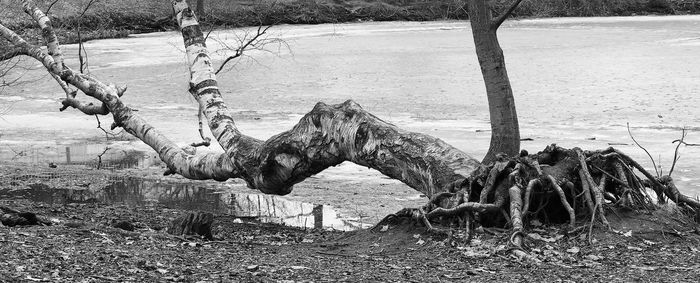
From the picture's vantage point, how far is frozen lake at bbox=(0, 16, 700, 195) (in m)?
15.3

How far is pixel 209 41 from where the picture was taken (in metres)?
32.5

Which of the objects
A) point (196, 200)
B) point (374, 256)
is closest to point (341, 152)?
point (374, 256)

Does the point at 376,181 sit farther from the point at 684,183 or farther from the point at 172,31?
the point at 172,31

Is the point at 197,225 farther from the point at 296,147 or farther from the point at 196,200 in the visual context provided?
the point at 196,200

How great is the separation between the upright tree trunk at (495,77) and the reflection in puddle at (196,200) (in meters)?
1.62

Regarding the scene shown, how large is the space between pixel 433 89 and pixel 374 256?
14.8 meters

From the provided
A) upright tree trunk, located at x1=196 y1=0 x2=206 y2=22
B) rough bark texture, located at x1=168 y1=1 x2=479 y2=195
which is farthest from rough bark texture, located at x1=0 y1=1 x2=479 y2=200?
upright tree trunk, located at x1=196 y1=0 x2=206 y2=22

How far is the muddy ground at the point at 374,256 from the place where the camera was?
18.5ft

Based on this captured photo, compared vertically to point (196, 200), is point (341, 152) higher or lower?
higher

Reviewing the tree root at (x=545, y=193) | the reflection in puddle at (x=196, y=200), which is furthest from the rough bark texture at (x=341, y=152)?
the reflection in puddle at (x=196, y=200)

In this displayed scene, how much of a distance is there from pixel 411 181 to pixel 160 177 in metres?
5.13

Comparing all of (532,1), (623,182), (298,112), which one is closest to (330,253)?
(623,182)

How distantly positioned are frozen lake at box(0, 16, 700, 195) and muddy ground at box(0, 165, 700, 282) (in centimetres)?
422

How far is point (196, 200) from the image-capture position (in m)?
10.9
